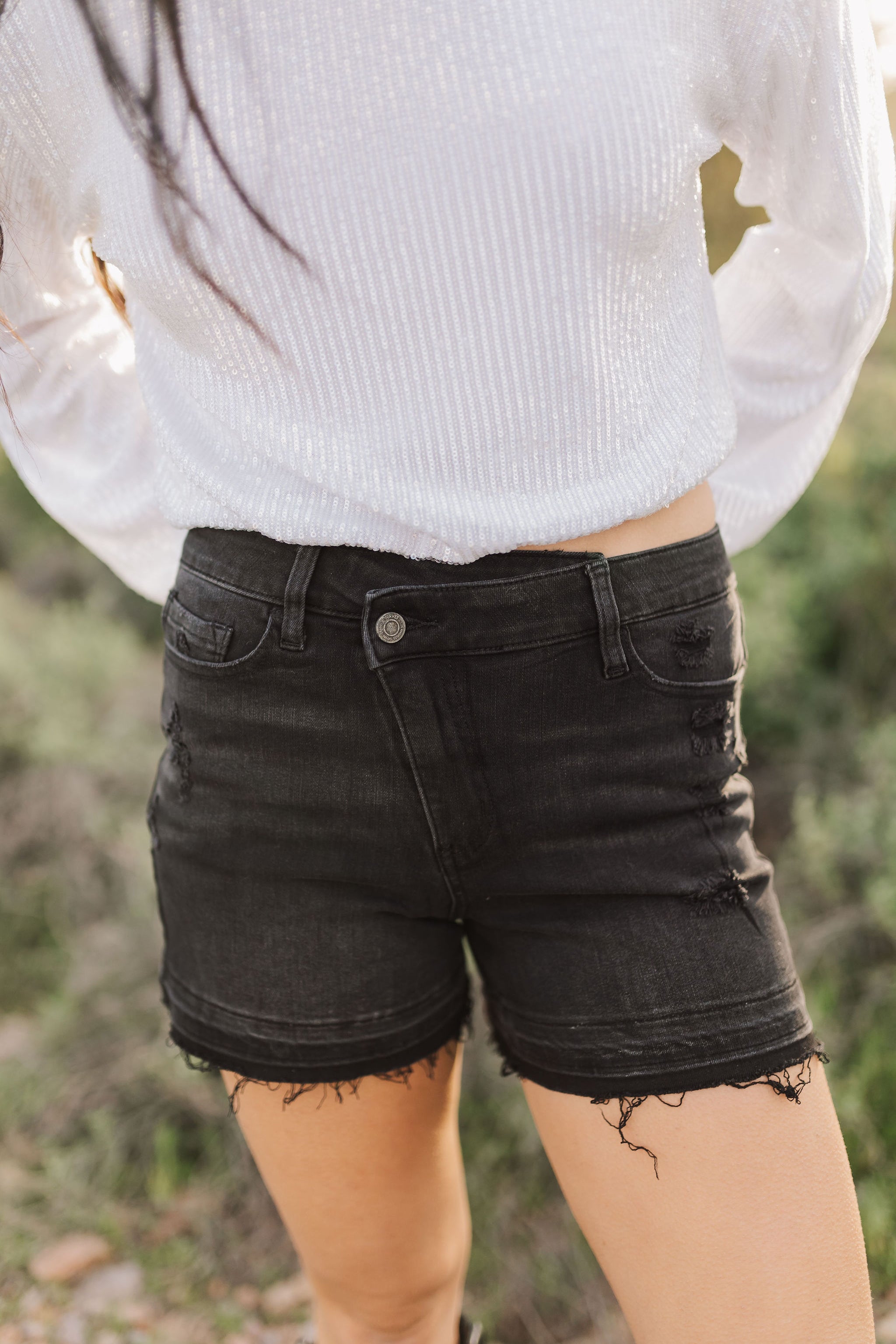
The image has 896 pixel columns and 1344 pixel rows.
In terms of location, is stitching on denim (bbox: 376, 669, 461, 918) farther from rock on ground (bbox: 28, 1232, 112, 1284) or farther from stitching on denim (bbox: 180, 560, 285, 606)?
rock on ground (bbox: 28, 1232, 112, 1284)

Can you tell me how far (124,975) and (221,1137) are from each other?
475 mm

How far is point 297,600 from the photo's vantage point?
95 cm

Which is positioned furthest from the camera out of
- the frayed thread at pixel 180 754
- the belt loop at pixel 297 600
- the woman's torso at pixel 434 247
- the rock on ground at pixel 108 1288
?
the rock on ground at pixel 108 1288

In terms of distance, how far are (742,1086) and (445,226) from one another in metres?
0.78

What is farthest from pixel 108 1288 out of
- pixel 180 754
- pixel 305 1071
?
pixel 180 754

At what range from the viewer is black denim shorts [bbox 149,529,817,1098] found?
0.92m

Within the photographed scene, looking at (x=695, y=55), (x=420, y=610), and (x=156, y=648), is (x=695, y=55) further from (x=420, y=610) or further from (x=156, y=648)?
(x=156, y=648)

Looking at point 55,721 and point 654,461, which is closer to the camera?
point 654,461

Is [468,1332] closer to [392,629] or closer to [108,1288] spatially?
[392,629]

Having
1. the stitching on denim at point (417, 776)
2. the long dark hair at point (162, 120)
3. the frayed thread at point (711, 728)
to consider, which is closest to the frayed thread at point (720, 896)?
the frayed thread at point (711, 728)

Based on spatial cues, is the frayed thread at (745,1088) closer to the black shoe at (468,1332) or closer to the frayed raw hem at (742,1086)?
the frayed raw hem at (742,1086)

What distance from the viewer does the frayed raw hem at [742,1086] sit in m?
0.90

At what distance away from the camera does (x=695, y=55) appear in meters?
0.89

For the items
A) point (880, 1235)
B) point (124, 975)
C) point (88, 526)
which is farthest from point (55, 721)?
point (880, 1235)
